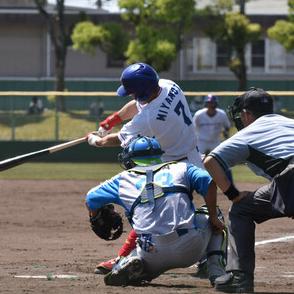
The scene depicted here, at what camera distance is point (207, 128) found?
1922 centimetres

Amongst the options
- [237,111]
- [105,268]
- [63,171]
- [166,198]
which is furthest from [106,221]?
[63,171]

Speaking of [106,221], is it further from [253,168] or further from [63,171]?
[63,171]

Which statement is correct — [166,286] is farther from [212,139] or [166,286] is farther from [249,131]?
[212,139]

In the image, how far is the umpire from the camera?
23.5ft

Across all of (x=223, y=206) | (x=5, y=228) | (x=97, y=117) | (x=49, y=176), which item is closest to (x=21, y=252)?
(x=5, y=228)

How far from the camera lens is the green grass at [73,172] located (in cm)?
2073

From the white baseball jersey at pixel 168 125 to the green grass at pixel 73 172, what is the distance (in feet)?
35.6

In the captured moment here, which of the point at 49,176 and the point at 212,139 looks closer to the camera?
the point at 212,139

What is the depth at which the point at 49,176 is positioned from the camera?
21266mm

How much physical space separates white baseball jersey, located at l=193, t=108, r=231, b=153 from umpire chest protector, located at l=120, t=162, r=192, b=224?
1174cm

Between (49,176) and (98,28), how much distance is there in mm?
15780

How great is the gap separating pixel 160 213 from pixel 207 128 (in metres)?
11.9

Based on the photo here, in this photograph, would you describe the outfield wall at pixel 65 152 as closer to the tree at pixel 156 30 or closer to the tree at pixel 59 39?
the tree at pixel 156 30

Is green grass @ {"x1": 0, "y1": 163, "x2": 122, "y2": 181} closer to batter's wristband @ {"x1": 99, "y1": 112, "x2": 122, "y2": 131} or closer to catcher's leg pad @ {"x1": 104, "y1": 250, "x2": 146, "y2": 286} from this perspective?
batter's wristband @ {"x1": 99, "y1": 112, "x2": 122, "y2": 131}
